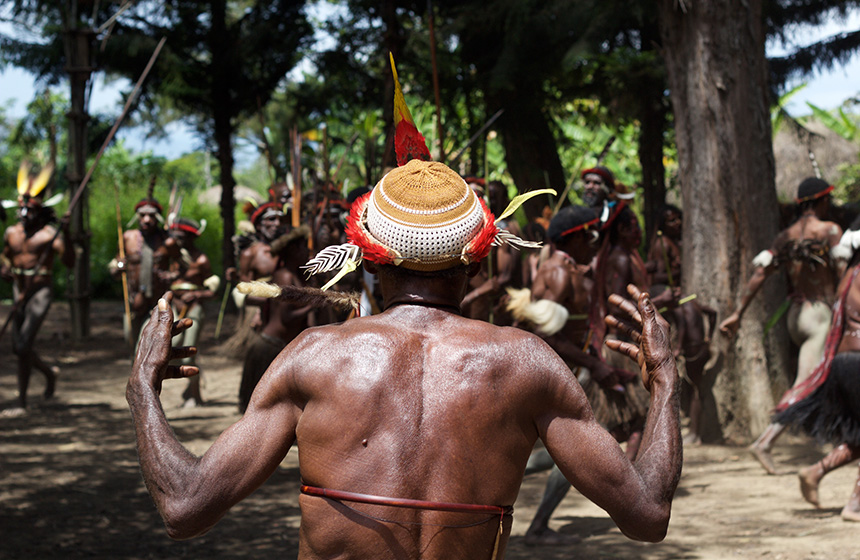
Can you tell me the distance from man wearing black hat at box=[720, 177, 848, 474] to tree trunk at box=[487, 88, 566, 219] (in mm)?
5735

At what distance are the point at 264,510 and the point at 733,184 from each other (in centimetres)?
468

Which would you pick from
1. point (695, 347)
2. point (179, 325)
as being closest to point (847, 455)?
point (695, 347)

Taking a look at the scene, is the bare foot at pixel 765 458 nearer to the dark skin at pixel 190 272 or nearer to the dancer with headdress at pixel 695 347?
the dancer with headdress at pixel 695 347

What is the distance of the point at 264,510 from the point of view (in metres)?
5.96

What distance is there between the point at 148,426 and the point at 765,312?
6.79 metres

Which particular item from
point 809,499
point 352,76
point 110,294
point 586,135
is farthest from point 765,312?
point 110,294

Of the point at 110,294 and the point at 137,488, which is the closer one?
the point at 137,488

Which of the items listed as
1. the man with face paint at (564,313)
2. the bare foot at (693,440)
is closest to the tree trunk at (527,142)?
the bare foot at (693,440)

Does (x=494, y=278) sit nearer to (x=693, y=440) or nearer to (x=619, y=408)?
(x=693, y=440)

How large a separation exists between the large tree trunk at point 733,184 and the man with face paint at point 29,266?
6268mm

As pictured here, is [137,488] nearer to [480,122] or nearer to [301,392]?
[301,392]

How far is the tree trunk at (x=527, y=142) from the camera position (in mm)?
13031

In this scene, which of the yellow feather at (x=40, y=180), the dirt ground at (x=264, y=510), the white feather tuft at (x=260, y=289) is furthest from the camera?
the yellow feather at (x=40, y=180)

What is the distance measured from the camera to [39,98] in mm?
16547
